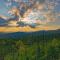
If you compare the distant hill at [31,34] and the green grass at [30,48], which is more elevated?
the distant hill at [31,34]

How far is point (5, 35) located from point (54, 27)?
0.59m

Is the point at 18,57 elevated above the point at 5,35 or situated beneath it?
situated beneath

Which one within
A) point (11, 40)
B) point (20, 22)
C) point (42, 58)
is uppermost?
point (20, 22)

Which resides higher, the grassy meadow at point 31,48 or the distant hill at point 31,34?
the distant hill at point 31,34

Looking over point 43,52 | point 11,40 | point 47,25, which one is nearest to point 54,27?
point 47,25

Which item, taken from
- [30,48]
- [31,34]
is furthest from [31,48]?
[31,34]

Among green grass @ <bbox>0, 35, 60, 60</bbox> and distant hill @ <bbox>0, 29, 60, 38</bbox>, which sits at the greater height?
distant hill @ <bbox>0, 29, 60, 38</bbox>

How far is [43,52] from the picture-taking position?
320 cm

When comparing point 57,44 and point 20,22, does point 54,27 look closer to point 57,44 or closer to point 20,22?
point 57,44

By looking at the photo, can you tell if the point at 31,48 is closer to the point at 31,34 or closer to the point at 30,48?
the point at 30,48

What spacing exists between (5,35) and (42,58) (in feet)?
1.69

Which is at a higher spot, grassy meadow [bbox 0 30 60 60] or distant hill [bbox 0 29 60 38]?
distant hill [bbox 0 29 60 38]

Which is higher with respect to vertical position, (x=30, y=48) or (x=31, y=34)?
(x=31, y=34)

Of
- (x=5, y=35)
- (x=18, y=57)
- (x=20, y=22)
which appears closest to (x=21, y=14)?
(x=20, y=22)
